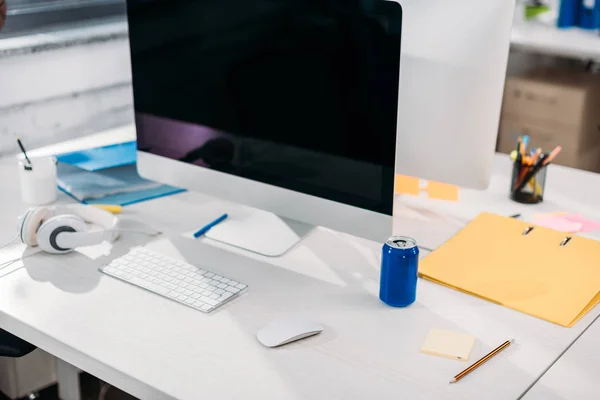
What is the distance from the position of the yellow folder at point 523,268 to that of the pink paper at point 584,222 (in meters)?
0.08

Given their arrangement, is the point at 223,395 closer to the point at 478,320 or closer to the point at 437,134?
the point at 478,320

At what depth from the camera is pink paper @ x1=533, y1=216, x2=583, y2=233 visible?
5.22 feet

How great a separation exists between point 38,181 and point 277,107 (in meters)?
0.60

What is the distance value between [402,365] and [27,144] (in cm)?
162

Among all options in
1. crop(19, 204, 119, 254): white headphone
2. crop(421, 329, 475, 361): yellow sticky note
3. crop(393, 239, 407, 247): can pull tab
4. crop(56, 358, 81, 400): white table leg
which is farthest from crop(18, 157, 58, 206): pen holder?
crop(421, 329, 475, 361): yellow sticky note

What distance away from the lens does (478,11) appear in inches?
56.4

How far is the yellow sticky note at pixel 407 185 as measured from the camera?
5.82 feet

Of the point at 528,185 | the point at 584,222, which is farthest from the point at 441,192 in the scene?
the point at 584,222

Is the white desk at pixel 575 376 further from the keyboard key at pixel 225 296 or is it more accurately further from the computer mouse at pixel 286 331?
the keyboard key at pixel 225 296

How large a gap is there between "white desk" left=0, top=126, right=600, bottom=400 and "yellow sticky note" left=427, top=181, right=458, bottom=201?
30 cm

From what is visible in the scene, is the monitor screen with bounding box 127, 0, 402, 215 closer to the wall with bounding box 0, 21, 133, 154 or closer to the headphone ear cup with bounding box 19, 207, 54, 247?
the headphone ear cup with bounding box 19, 207, 54, 247

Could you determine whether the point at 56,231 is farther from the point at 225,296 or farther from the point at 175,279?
the point at 225,296

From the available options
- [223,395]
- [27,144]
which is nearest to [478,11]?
[223,395]

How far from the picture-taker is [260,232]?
5.08 feet
